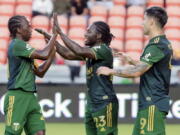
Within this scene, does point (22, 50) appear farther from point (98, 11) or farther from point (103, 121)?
point (98, 11)

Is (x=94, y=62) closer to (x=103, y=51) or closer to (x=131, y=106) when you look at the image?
(x=103, y=51)

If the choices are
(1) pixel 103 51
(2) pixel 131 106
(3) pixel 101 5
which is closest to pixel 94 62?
(1) pixel 103 51

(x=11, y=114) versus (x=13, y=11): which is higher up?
(x=13, y=11)

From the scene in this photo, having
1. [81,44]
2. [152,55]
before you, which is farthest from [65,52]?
[81,44]

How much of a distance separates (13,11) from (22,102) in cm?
986

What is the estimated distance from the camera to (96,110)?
9492mm

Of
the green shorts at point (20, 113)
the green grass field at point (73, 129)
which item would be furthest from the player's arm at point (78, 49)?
the green grass field at point (73, 129)

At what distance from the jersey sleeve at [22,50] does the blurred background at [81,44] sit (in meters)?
4.52

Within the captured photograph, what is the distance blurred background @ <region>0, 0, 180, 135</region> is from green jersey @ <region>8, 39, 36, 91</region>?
4379 millimetres

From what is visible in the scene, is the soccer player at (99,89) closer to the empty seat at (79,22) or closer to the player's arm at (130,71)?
the player's arm at (130,71)

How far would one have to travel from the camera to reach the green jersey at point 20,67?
31.3ft

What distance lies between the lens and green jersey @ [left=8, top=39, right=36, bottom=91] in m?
9.55

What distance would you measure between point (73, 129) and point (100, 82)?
5017 millimetres

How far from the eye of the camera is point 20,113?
31.5ft
